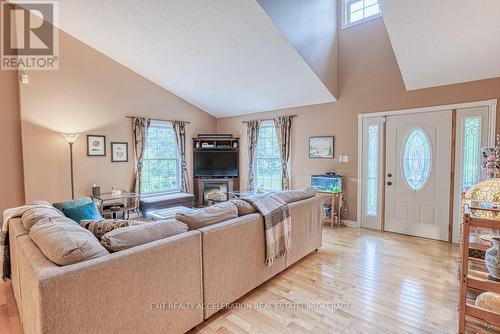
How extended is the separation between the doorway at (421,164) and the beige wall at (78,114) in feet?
15.5

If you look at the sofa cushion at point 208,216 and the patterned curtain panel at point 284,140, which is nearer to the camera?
the sofa cushion at point 208,216

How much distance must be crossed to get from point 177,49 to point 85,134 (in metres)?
2.42

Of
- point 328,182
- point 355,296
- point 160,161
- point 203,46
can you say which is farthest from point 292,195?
point 160,161

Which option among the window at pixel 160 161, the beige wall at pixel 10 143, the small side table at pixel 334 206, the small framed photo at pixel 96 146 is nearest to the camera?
the beige wall at pixel 10 143

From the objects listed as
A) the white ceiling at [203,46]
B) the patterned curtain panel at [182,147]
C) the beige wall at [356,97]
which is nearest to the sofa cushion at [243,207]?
the white ceiling at [203,46]

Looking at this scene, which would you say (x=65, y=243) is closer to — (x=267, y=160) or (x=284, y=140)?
(x=284, y=140)

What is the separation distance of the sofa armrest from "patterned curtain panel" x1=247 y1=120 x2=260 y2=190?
460cm

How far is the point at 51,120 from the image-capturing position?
4750 mm

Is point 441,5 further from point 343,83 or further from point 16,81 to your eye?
point 16,81

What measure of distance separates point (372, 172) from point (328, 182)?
2.57ft

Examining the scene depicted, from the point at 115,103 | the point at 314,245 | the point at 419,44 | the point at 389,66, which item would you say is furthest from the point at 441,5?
the point at 115,103

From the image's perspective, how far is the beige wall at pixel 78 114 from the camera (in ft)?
15.1

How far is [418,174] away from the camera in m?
4.29

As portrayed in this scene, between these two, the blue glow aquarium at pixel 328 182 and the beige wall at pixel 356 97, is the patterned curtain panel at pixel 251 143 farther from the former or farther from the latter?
the blue glow aquarium at pixel 328 182
